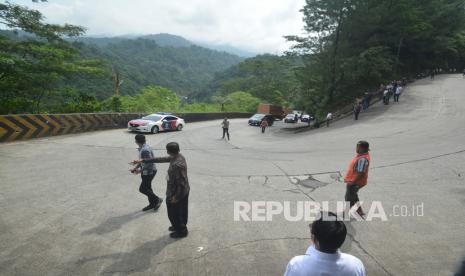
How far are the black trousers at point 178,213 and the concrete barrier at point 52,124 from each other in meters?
11.8

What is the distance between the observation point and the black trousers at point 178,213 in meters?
5.55

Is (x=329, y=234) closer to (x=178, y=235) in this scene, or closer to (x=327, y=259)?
(x=327, y=259)

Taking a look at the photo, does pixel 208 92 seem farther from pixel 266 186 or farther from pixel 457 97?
pixel 266 186

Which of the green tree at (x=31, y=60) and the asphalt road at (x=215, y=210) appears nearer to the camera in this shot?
the asphalt road at (x=215, y=210)

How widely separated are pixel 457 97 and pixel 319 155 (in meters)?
20.9

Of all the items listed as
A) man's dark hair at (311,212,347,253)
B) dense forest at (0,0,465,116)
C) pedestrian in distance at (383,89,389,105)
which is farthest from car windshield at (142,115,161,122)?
man's dark hair at (311,212,347,253)

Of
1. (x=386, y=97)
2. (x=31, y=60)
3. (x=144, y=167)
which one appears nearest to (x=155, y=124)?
(x=31, y=60)

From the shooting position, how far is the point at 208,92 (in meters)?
139

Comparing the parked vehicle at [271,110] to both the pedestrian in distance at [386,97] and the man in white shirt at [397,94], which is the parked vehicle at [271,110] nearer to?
the man in white shirt at [397,94]

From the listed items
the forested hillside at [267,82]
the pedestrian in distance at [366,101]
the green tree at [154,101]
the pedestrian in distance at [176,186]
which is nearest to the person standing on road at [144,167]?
the pedestrian in distance at [176,186]

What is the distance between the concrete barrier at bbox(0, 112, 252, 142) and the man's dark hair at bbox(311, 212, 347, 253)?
15.1 metres

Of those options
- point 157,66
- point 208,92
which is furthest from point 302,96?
point 157,66

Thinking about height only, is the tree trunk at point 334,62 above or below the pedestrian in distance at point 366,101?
above

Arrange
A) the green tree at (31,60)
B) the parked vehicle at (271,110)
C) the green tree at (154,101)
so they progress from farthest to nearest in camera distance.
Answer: the parked vehicle at (271,110) → the green tree at (154,101) → the green tree at (31,60)
